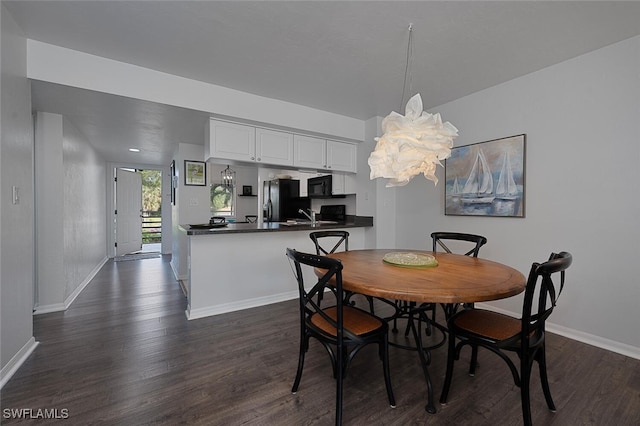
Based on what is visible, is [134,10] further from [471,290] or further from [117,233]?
[117,233]

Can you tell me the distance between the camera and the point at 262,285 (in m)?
3.19

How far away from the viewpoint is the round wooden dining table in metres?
1.26

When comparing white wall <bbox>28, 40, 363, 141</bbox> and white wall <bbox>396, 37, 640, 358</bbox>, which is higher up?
white wall <bbox>28, 40, 363, 141</bbox>

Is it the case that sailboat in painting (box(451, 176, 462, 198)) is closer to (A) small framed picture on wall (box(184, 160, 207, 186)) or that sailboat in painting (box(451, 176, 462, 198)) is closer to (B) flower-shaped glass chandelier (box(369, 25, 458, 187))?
(B) flower-shaped glass chandelier (box(369, 25, 458, 187))

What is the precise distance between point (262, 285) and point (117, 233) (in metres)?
4.89

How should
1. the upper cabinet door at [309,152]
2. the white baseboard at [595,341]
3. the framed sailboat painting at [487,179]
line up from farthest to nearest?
the upper cabinet door at [309,152] < the framed sailboat painting at [487,179] < the white baseboard at [595,341]

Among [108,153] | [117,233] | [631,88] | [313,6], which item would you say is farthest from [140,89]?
[117,233]

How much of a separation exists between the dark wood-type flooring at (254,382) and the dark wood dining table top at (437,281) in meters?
0.72

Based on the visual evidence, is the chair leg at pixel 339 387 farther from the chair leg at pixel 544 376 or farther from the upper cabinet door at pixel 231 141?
the upper cabinet door at pixel 231 141

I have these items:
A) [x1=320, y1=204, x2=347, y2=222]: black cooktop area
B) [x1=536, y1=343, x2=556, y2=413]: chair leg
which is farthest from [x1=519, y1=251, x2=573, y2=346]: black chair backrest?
[x1=320, y1=204, x2=347, y2=222]: black cooktop area

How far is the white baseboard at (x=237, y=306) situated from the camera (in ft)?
9.12

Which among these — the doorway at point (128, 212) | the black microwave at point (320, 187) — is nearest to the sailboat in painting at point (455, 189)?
the black microwave at point (320, 187)

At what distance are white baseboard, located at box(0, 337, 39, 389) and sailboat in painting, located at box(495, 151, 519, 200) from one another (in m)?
4.23

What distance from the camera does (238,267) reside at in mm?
3041
